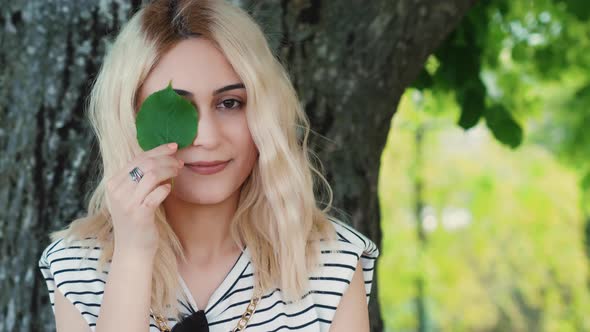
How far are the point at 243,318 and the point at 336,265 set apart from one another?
0.34 m

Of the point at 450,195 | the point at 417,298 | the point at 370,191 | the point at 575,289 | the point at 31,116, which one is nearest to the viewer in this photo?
the point at 31,116

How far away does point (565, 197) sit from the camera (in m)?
14.6

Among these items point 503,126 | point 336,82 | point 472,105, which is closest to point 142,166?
point 336,82

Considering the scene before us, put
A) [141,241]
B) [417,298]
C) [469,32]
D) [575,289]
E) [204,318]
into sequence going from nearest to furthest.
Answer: [141,241] → [204,318] → [469,32] → [417,298] → [575,289]

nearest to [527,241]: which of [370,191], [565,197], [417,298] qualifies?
[565,197]

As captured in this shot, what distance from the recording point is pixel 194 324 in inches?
102

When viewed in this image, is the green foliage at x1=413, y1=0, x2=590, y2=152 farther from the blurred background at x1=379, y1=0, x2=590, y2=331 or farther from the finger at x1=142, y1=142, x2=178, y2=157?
the finger at x1=142, y1=142, x2=178, y2=157

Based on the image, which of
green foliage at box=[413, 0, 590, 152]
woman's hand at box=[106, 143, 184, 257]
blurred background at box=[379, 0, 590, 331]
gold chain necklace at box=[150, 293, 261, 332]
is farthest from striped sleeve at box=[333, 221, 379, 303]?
blurred background at box=[379, 0, 590, 331]

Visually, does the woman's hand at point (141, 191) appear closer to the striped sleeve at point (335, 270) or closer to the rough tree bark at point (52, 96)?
the striped sleeve at point (335, 270)

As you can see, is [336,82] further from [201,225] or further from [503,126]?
[503,126]

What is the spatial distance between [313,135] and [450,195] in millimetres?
11467

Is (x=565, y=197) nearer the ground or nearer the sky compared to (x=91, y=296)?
nearer the ground

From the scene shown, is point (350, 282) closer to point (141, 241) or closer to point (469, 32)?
point (141, 241)

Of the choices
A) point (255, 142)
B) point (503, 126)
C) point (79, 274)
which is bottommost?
point (503, 126)
